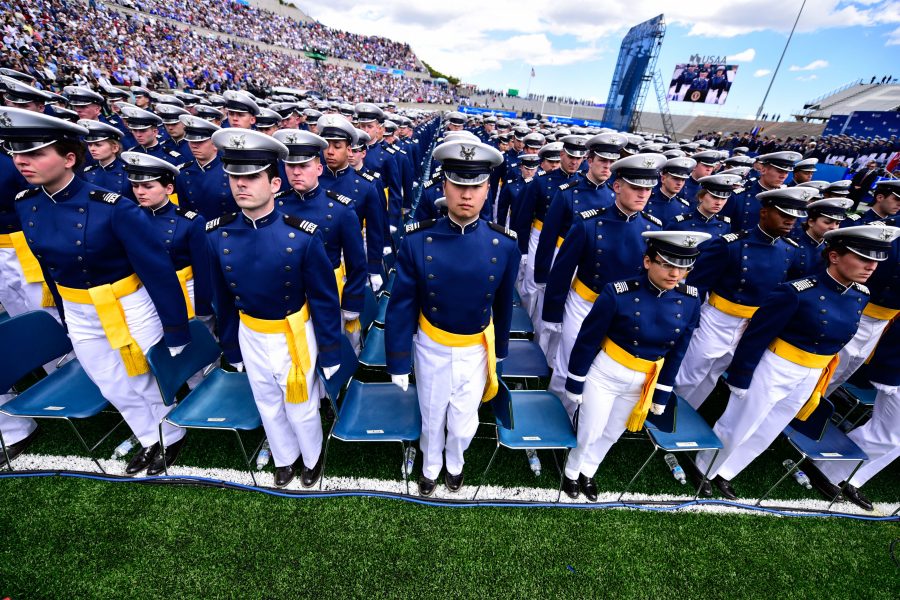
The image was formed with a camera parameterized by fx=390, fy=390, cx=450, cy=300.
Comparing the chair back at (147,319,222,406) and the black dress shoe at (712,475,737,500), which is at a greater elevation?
the chair back at (147,319,222,406)

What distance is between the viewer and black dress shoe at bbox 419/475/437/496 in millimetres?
3521

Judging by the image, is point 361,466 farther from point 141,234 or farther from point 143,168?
point 143,168

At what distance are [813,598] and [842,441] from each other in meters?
1.37

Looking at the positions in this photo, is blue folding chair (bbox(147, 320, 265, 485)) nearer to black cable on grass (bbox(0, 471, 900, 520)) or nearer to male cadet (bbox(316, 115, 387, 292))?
black cable on grass (bbox(0, 471, 900, 520))

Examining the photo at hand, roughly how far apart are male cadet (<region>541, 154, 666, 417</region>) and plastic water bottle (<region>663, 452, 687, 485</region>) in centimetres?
110

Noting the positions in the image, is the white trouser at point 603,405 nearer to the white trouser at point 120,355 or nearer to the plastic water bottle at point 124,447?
the white trouser at point 120,355

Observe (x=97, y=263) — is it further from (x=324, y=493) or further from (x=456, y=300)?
(x=456, y=300)

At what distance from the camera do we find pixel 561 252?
13.1 ft

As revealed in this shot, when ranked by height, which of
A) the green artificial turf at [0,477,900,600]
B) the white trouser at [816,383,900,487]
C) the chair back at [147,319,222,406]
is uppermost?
the chair back at [147,319,222,406]

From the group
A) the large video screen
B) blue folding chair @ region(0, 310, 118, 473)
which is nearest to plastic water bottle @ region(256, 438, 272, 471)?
blue folding chair @ region(0, 310, 118, 473)

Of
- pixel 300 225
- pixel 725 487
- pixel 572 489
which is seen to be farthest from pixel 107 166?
pixel 725 487

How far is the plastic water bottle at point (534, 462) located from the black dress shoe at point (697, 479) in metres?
1.52

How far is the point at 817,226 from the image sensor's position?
4.14m

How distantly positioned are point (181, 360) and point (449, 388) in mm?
2367
